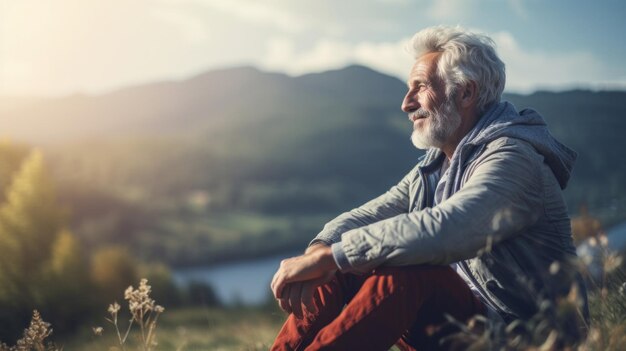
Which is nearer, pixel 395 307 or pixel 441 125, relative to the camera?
pixel 395 307

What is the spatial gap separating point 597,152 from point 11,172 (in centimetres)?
6136

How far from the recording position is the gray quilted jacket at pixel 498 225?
2480 millimetres

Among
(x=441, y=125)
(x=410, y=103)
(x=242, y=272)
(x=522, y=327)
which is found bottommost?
(x=522, y=327)

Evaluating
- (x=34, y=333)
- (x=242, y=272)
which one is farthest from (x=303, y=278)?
(x=242, y=272)

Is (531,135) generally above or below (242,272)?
below

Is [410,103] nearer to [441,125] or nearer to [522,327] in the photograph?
[441,125]

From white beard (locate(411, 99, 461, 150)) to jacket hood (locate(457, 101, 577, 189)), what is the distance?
14.2 inches

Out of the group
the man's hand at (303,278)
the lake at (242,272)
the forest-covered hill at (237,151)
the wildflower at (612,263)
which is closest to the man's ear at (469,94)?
the man's hand at (303,278)

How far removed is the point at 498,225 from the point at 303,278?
3.18 feet

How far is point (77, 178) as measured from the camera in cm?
7944

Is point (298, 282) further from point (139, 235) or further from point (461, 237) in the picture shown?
point (139, 235)

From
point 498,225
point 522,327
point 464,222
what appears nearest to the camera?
point 498,225

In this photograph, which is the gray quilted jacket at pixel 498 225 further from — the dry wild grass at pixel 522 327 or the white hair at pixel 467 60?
the white hair at pixel 467 60

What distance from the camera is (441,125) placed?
3506mm
